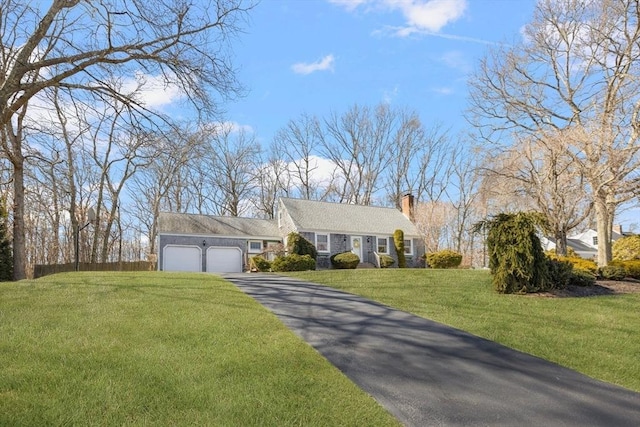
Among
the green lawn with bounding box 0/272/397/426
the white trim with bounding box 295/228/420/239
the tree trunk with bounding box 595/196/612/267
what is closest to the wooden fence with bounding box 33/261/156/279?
the white trim with bounding box 295/228/420/239

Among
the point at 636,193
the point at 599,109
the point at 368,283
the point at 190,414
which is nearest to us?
the point at 190,414

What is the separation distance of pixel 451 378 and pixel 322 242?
65.4ft

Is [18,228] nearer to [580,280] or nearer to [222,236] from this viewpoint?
[222,236]

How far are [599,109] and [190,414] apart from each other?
1977 centimetres

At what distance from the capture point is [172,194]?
3475cm

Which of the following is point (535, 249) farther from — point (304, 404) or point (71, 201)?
point (71, 201)

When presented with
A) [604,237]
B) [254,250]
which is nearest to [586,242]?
[604,237]

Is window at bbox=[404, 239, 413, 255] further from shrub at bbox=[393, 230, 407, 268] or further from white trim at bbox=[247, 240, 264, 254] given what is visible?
white trim at bbox=[247, 240, 264, 254]

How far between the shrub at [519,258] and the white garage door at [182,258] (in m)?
16.2

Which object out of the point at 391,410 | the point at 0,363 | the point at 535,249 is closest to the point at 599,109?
the point at 535,249

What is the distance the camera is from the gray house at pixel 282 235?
74.0 ft

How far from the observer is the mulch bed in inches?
434

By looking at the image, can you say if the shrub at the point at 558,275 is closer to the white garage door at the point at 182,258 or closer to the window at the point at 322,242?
the window at the point at 322,242

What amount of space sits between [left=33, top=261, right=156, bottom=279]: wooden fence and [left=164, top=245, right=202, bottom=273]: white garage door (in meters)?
2.70
